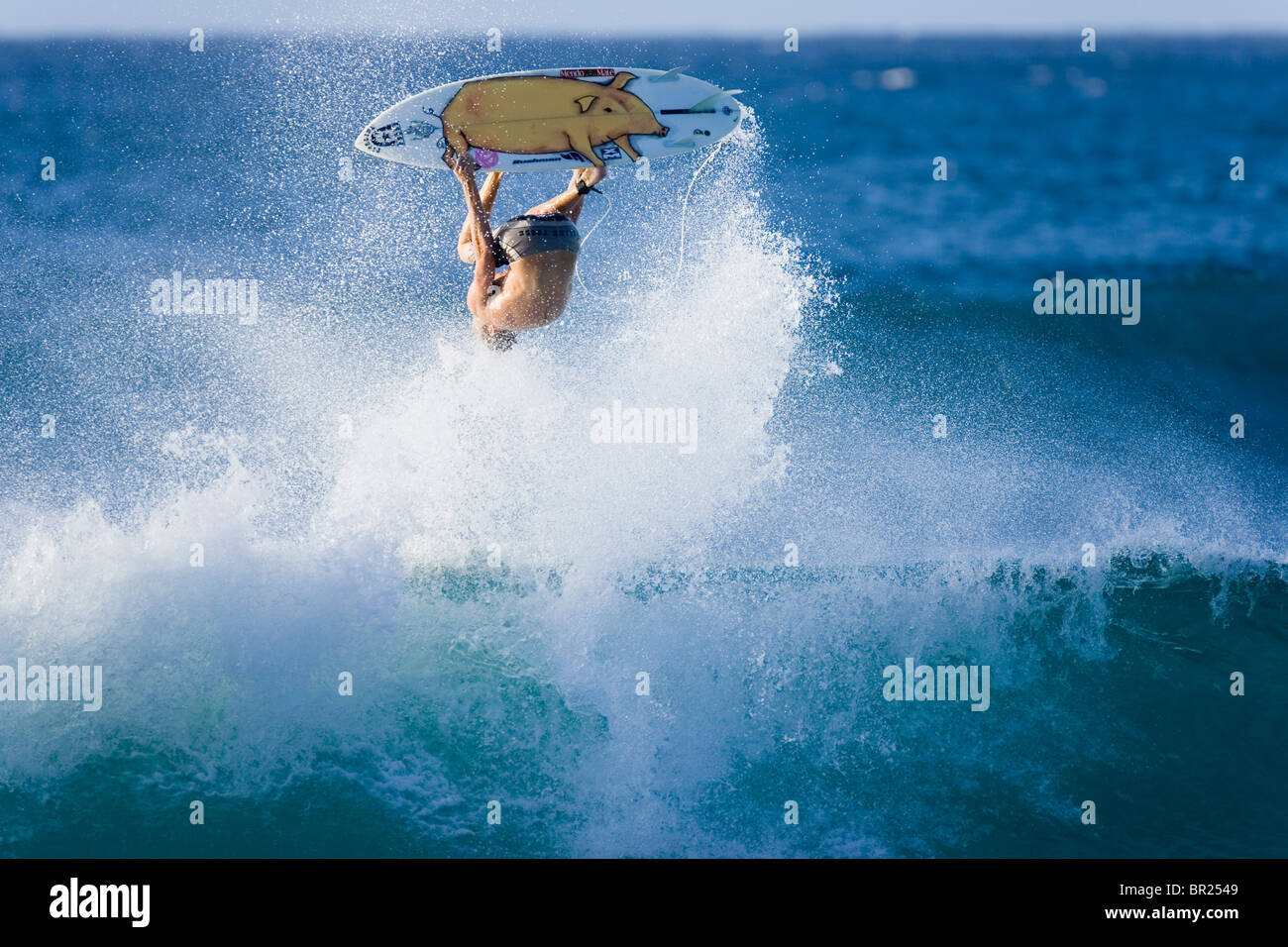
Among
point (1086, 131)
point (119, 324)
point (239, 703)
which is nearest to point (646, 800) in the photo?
point (239, 703)

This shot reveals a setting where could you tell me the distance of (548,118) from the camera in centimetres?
668

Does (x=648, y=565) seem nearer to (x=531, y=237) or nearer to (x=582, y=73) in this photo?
(x=531, y=237)

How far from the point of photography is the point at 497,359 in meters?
9.17

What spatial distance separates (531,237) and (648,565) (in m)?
2.90

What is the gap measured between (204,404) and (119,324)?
4.31 m

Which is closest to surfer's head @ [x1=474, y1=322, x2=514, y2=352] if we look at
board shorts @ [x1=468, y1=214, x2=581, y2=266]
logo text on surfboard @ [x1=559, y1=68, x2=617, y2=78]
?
board shorts @ [x1=468, y1=214, x2=581, y2=266]

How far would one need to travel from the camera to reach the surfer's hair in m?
6.93

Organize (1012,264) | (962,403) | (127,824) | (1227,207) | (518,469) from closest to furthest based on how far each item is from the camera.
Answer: (127,824) → (518,469) → (962,403) → (1012,264) → (1227,207)

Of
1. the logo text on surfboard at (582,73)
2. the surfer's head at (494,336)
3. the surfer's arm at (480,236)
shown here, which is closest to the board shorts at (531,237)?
the surfer's arm at (480,236)

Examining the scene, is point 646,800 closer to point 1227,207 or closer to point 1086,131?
point 1227,207

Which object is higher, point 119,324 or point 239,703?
point 119,324

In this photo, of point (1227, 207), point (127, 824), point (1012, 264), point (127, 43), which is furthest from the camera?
point (127, 43)

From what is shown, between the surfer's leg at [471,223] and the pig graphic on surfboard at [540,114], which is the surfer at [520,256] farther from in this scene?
the pig graphic on surfboard at [540,114]

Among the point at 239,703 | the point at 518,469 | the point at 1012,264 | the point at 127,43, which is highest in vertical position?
the point at 127,43
